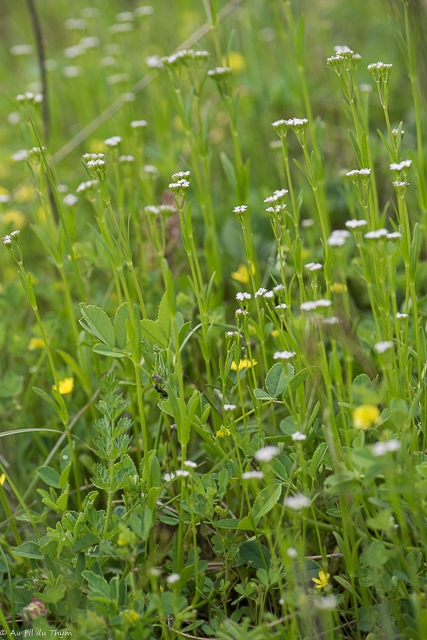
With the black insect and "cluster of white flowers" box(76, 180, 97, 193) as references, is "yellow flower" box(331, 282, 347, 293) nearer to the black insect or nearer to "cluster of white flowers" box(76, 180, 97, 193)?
the black insect

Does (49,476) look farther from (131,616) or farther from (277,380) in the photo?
(277,380)

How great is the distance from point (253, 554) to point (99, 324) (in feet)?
2.28

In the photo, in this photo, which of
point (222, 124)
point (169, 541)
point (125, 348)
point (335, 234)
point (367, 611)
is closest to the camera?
point (335, 234)

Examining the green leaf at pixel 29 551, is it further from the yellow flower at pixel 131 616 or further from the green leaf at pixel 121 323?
the green leaf at pixel 121 323

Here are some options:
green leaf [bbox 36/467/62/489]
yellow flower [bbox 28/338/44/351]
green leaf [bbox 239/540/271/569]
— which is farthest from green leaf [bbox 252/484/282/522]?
yellow flower [bbox 28/338/44/351]

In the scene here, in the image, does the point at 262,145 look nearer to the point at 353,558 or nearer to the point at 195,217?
the point at 195,217

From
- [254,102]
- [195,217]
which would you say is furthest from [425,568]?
[254,102]

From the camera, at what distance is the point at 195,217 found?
9.37 feet

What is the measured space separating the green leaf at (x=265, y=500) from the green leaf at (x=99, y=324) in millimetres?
542

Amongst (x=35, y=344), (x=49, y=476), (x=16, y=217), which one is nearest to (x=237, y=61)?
(x=16, y=217)

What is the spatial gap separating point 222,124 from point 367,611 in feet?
9.35

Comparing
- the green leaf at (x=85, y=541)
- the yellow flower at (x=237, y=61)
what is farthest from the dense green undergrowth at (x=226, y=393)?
the yellow flower at (x=237, y=61)

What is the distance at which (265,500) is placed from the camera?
1266 mm

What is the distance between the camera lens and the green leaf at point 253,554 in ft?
4.35
